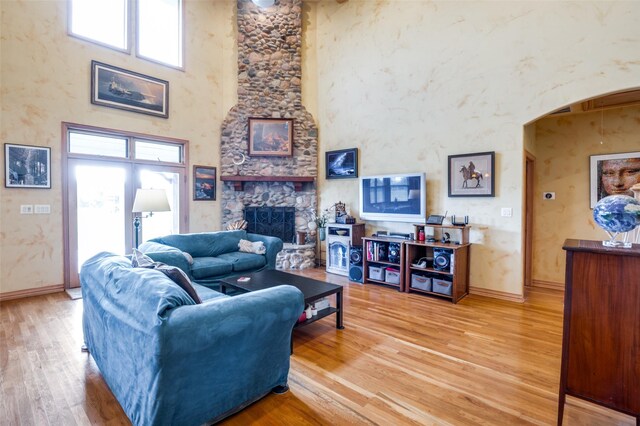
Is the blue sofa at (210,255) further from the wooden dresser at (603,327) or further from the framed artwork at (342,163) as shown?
the wooden dresser at (603,327)


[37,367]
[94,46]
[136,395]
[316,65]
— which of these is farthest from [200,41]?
[136,395]

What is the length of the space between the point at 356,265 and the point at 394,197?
128 centimetres

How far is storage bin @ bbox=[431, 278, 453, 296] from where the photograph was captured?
4.02 meters

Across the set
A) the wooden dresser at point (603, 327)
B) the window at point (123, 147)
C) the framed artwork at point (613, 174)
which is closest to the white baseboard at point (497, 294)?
the framed artwork at point (613, 174)

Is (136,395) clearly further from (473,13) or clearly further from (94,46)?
(473,13)

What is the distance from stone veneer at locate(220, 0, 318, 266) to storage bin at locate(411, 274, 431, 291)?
2544 millimetres

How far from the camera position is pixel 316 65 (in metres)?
6.38

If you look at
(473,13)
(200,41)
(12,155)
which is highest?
(200,41)

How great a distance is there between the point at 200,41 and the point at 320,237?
14.4 feet

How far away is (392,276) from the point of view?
4.61 meters

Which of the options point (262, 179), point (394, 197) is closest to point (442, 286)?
point (394, 197)

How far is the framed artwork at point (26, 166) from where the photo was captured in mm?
3990

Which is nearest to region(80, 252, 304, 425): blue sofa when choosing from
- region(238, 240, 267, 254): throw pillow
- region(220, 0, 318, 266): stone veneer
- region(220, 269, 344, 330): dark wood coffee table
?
region(220, 269, 344, 330): dark wood coffee table

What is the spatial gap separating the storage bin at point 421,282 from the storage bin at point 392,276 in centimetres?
24
